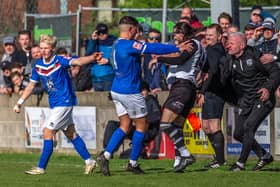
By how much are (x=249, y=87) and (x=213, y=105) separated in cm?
107

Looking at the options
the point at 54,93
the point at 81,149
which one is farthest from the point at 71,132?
the point at 54,93

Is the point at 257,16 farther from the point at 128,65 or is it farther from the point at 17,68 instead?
the point at 17,68

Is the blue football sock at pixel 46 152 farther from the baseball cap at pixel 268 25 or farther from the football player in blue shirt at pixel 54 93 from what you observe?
the baseball cap at pixel 268 25

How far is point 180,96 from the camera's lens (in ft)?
49.1

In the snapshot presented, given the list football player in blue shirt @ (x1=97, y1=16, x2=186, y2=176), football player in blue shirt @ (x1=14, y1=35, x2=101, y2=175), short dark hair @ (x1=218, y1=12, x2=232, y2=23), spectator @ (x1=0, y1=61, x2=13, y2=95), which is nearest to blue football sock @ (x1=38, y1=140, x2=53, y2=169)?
football player in blue shirt @ (x1=14, y1=35, x2=101, y2=175)

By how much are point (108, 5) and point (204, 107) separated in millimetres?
28073

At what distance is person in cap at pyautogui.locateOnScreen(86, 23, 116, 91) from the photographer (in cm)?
1959

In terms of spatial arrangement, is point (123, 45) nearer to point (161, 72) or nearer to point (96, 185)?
point (96, 185)

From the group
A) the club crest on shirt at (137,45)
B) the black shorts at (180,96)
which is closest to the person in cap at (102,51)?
the black shorts at (180,96)

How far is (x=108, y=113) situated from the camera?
19.6 m

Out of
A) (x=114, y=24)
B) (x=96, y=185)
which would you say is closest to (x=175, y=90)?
(x=96, y=185)

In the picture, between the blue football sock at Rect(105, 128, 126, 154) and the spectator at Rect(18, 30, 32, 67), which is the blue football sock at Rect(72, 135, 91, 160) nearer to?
the blue football sock at Rect(105, 128, 126, 154)

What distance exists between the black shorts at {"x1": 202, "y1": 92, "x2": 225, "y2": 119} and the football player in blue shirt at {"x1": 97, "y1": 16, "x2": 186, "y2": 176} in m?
1.68

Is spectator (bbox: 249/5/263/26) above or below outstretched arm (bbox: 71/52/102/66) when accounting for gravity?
above
